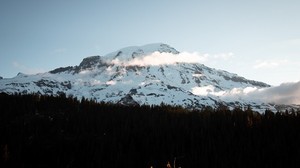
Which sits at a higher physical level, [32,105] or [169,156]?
[32,105]

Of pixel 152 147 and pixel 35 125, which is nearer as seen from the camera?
pixel 152 147

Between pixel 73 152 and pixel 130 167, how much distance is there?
37.9ft

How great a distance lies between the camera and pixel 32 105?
92812mm

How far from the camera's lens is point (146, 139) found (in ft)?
229

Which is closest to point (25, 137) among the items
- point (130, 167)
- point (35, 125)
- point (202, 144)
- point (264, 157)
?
point (35, 125)

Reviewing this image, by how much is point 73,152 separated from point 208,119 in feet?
110

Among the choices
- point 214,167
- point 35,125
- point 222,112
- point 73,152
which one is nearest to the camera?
point 214,167

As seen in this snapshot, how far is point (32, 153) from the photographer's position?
60.4 m

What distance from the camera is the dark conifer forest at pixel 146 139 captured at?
59156 mm

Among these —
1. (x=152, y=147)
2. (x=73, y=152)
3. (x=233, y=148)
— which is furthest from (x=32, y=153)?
(x=233, y=148)

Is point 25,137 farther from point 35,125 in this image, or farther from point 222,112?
point 222,112

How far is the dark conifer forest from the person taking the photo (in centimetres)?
5916

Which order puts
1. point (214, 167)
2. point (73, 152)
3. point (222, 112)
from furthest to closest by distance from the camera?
1. point (222, 112)
2. point (73, 152)
3. point (214, 167)

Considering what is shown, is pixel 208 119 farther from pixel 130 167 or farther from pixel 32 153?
pixel 32 153
